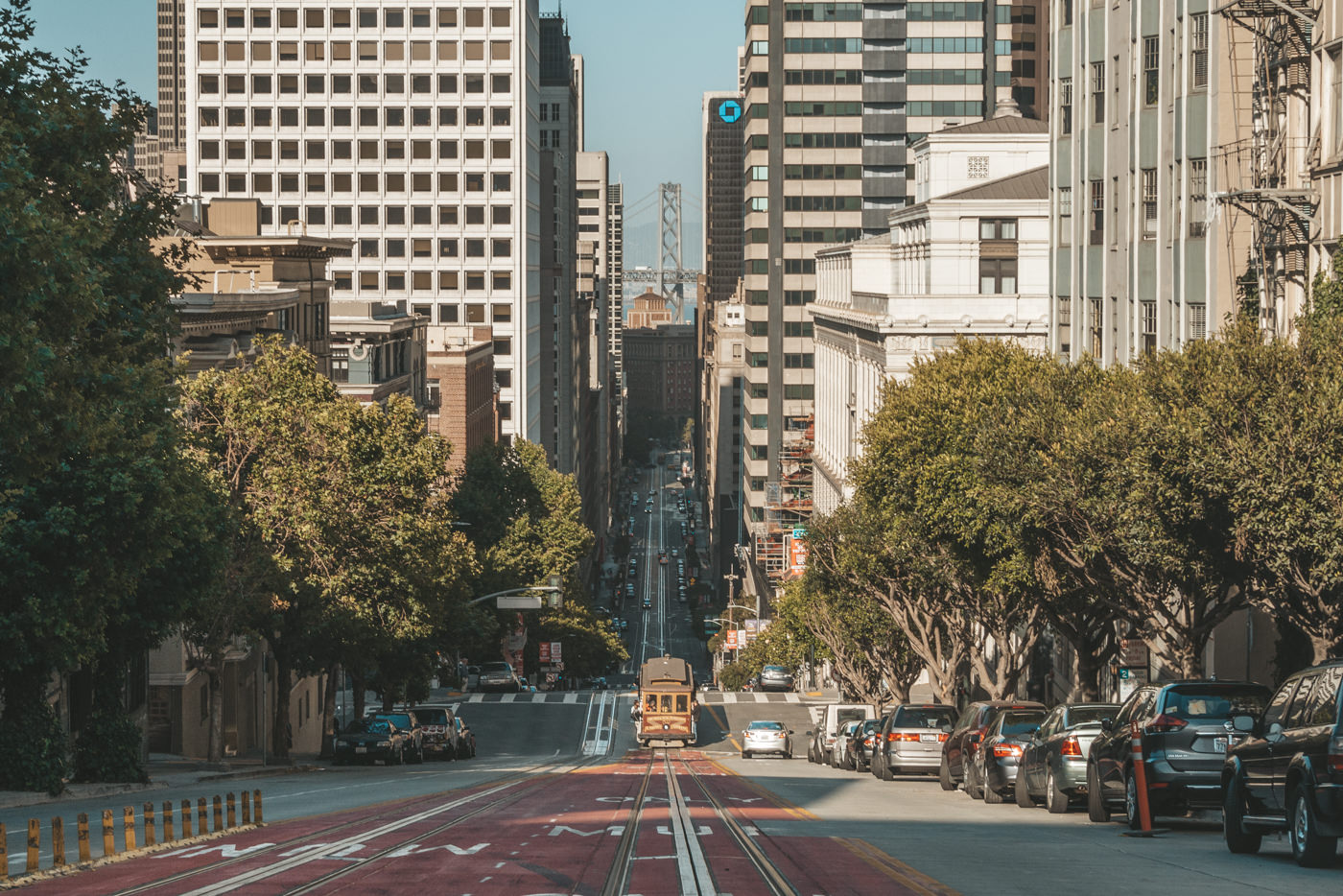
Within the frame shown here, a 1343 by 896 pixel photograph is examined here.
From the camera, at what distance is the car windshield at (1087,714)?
25781mm

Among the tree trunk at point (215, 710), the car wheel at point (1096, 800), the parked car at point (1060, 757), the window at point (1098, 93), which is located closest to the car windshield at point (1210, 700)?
the car wheel at point (1096, 800)

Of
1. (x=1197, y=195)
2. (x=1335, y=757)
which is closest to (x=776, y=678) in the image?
(x=1197, y=195)

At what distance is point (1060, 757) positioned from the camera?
25344mm

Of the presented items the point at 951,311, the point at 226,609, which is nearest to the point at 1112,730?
the point at 226,609

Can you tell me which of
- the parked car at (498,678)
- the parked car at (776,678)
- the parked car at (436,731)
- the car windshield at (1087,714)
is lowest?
the parked car at (776,678)

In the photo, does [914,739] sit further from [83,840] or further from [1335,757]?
[83,840]

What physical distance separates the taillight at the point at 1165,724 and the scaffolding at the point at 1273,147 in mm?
18439

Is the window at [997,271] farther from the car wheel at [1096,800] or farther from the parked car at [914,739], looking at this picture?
the car wheel at [1096,800]

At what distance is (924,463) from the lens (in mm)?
45344

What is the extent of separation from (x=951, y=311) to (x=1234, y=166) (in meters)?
41.4

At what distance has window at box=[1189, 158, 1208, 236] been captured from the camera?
141ft

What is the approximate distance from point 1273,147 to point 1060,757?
64.1 ft

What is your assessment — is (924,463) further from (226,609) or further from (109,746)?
(109,746)

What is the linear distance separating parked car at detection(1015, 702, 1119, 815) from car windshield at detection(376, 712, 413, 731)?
25377mm
